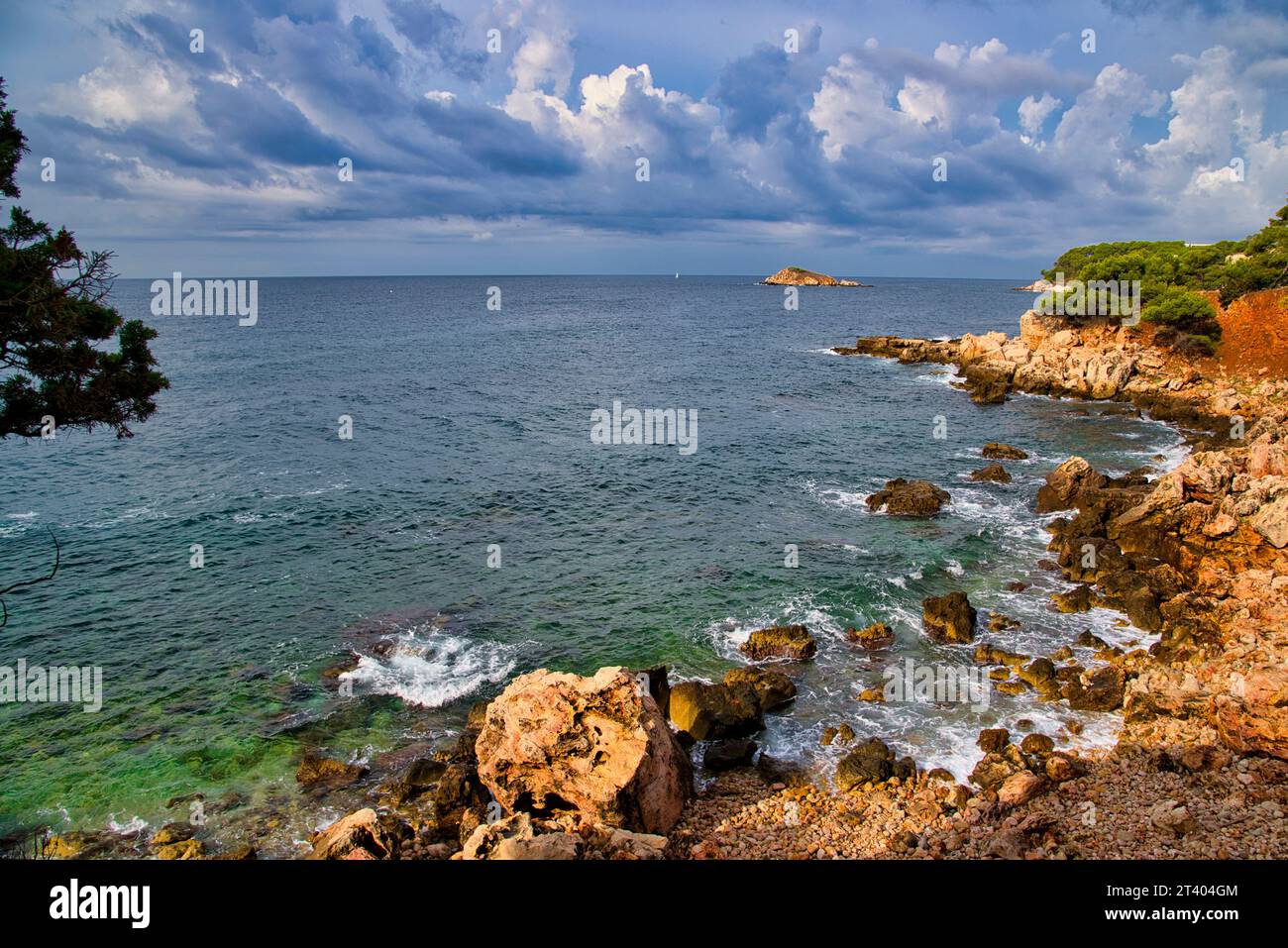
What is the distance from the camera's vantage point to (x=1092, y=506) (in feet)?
128

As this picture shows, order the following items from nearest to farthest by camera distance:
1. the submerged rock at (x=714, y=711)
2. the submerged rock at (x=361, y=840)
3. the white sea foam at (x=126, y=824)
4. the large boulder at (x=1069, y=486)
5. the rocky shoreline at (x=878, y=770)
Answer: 1. the submerged rock at (x=361, y=840)
2. the rocky shoreline at (x=878, y=770)
3. the white sea foam at (x=126, y=824)
4. the submerged rock at (x=714, y=711)
5. the large boulder at (x=1069, y=486)

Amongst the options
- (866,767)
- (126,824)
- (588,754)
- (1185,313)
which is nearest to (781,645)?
(866,767)

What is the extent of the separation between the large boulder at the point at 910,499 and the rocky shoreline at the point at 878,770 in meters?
12.0

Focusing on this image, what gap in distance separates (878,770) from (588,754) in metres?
8.83

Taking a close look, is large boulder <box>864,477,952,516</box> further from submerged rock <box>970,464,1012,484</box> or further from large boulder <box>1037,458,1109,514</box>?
large boulder <box>1037,458,1109,514</box>

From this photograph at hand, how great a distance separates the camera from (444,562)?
37750 mm

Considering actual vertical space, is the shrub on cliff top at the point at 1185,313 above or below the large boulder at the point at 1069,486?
above

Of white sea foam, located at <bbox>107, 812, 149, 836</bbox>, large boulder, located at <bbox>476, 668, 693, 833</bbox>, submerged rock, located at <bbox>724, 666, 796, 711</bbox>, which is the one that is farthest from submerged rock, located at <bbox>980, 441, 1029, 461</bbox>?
white sea foam, located at <bbox>107, 812, 149, 836</bbox>

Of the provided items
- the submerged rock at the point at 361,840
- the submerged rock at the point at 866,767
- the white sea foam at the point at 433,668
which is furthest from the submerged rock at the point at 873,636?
the submerged rock at the point at 361,840

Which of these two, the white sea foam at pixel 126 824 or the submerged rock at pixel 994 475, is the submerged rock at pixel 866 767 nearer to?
the white sea foam at pixel 126 824

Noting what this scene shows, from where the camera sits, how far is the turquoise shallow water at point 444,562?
24.8 metres

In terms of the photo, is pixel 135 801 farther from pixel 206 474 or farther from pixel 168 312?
pixel 168 312

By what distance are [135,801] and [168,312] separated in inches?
7832
